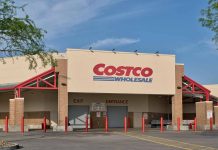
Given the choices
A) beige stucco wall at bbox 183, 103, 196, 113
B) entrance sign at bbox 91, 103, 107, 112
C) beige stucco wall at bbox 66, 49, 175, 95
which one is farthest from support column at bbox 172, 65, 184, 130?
beige stucco wall at bbox 183, 103, 196, 113

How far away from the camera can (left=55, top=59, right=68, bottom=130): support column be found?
39000mm

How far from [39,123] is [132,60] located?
10435 millimetres

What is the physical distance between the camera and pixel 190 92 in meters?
44.3

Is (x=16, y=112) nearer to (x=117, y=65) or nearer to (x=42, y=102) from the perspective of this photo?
(x=42, y=102)

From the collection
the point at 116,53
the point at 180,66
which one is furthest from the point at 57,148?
the point at 180,66

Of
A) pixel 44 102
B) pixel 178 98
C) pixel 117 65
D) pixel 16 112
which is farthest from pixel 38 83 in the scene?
pixel 178 98

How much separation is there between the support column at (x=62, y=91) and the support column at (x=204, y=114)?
40.7ft

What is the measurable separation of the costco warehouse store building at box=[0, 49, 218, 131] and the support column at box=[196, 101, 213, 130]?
9 centimetres

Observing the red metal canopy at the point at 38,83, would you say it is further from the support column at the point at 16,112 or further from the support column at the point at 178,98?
the support column at the point at 178,98

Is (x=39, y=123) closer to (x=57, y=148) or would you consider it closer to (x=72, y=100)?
(x=72, y=100)

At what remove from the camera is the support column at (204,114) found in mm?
42844

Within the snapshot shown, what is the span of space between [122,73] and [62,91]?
5.83 metres

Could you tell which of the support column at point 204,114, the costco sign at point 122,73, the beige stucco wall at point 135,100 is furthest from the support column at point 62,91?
the support column at point 204,114

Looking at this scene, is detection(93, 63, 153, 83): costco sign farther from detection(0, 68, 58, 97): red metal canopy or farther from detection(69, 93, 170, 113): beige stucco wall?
detection(69, 93, 170, 113): beige stucco wall
